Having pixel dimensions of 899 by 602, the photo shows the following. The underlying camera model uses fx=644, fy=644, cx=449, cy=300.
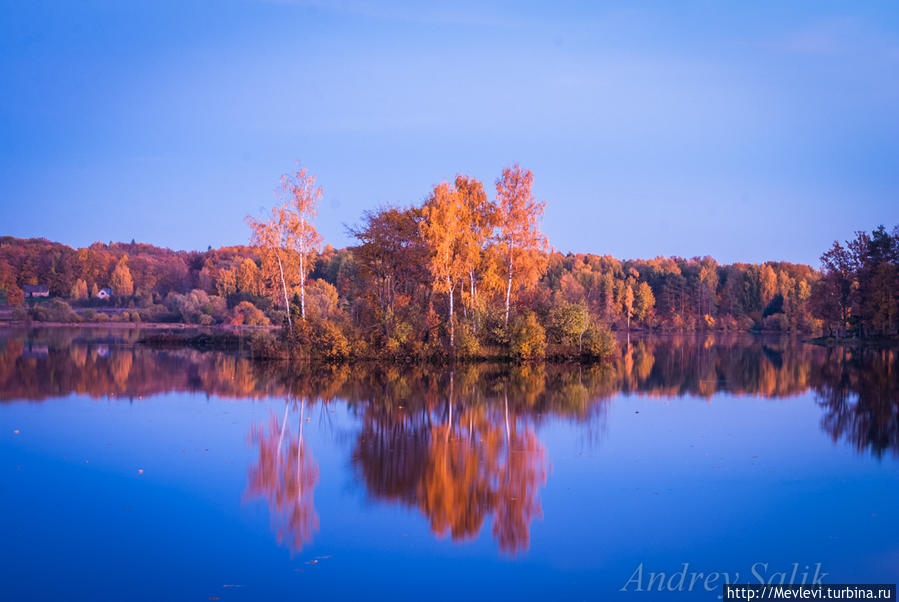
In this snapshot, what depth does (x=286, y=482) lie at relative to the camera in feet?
29.8

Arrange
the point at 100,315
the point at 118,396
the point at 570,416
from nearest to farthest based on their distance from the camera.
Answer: the point at 570,416 < the point at 118,396 < the point at 100,315

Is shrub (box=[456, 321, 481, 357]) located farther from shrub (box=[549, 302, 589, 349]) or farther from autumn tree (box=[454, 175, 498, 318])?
shrub (box=[549, 302, 589, 349])

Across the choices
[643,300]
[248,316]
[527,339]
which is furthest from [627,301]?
[527,339]

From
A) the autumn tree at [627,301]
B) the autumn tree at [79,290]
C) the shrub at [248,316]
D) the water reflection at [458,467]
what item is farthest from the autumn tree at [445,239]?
the autumn tree at [79,290]

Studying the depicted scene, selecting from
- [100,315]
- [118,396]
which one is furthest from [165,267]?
[118,396]

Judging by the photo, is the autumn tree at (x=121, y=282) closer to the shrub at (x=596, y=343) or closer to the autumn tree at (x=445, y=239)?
the autumn tree at (x=445, y=239)

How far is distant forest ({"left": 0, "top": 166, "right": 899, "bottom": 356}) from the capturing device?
2955 centimetres

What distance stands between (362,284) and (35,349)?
55.0 feet

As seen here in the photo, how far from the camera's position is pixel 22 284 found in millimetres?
83250

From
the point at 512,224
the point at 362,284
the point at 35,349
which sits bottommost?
the point at 35,349

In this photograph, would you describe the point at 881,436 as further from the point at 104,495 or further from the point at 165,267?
the point at 165,267

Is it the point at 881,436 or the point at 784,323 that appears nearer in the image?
the point at 881,436

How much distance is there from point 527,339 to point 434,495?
21.5 meters

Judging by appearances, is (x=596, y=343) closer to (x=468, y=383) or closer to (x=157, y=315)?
(x=468, y=383)
